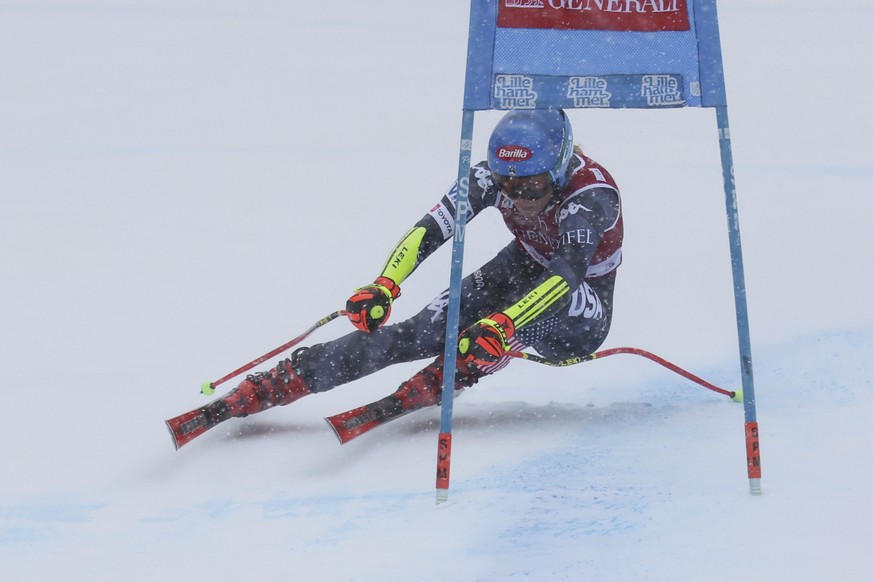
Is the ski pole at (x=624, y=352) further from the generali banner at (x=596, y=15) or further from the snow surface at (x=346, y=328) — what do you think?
the generali banner at (x=596, y=15)

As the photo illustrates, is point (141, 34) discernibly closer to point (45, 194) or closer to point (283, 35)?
point (283, 35)

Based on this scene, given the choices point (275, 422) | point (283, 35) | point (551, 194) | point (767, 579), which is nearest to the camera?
point (767, 579)

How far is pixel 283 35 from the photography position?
15.2m

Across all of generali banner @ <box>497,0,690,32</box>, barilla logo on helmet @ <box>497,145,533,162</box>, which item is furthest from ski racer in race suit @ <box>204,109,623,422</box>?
generali banner @ <box>497,0,690,32</box>

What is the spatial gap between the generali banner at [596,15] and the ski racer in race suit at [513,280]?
741 millimetres

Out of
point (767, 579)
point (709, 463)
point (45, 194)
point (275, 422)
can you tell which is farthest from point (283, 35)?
point (767, 579)

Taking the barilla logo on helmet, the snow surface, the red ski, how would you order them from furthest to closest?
the red ski → the barilla logo on helmet → the snow surface

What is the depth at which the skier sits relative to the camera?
464 cm

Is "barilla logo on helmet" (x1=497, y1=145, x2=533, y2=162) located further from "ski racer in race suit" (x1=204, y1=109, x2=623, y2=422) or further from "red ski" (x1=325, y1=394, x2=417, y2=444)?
"red ski" (x1=325, y1=394, x2=417, y2=444)

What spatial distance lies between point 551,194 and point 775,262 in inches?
147

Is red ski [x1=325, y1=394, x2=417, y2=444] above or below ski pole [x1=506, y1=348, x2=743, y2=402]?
below

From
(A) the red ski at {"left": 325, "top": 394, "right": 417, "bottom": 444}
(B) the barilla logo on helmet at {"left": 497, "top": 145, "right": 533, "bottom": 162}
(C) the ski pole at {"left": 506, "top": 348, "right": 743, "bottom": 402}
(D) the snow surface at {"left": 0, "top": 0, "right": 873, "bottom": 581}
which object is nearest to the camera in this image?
(D) the snow surface at {"left": 0, "top": 0, "right": 873, "bottom": 581}

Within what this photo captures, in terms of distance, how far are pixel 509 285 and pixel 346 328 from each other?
5.69ft

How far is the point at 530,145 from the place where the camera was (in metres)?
4.62
